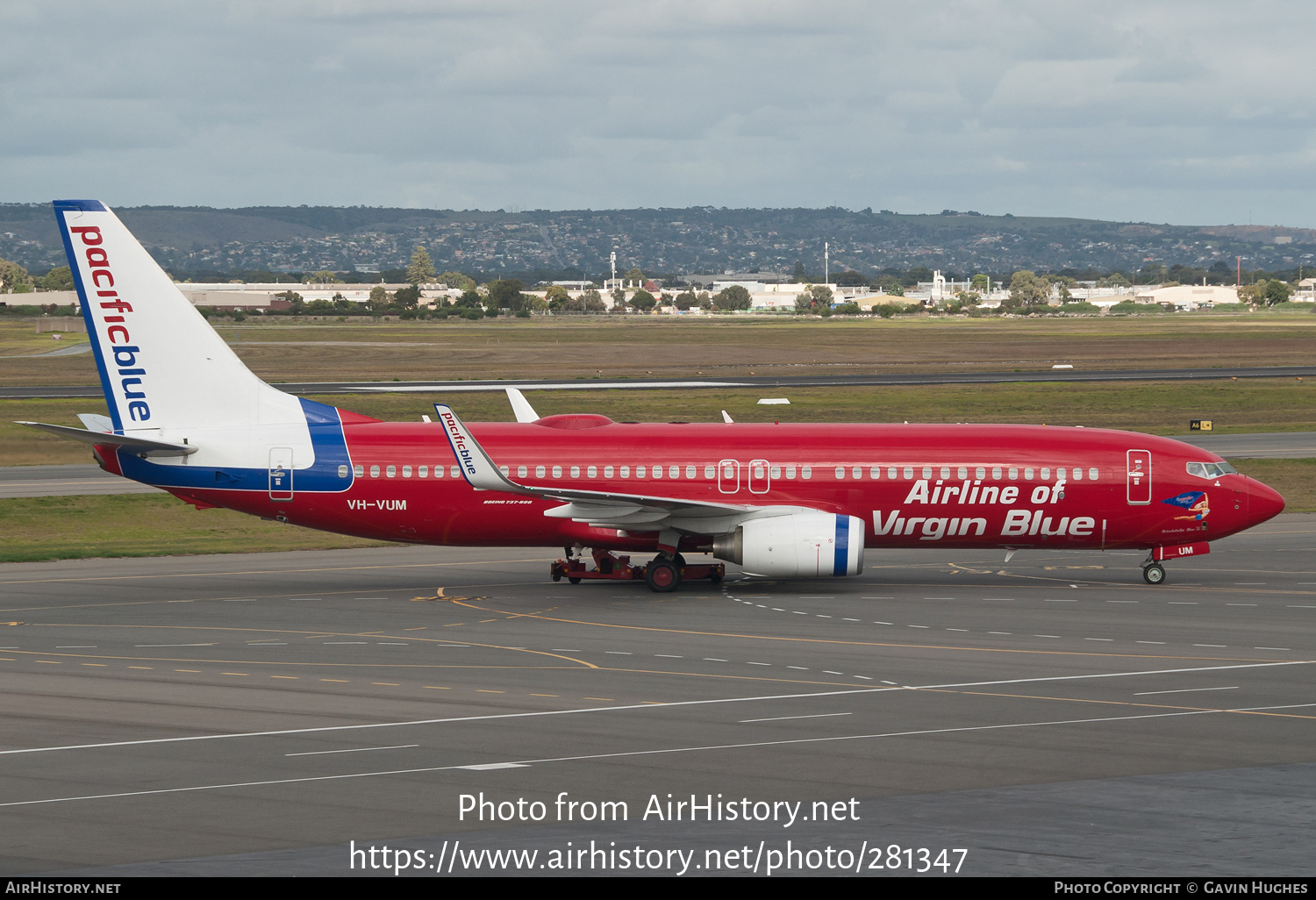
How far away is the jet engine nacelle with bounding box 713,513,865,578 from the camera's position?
38.1 metres

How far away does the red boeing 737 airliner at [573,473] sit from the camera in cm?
3966

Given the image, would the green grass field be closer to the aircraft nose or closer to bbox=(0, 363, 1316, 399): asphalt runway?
the aircraft nose

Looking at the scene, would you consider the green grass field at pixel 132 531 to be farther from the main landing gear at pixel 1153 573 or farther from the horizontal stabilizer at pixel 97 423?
the main landing gear at pixel 1153 573

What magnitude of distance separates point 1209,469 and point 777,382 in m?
64.6

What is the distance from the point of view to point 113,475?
6000cm

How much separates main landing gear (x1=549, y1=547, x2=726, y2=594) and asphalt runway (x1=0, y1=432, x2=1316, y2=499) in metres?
20.8

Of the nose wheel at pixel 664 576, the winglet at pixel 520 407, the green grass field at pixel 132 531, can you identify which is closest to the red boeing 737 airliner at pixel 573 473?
the nose wheel at pixel 664 576

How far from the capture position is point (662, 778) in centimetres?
2069

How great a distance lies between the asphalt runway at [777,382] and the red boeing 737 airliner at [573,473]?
5311 cm

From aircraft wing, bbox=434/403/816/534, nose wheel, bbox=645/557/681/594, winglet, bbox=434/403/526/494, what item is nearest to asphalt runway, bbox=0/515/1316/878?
nose wheel, bbox=645/557/681/594

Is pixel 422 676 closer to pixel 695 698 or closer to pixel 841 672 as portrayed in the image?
pixel 695 698

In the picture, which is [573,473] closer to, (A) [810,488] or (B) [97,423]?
(A) [810,488]
